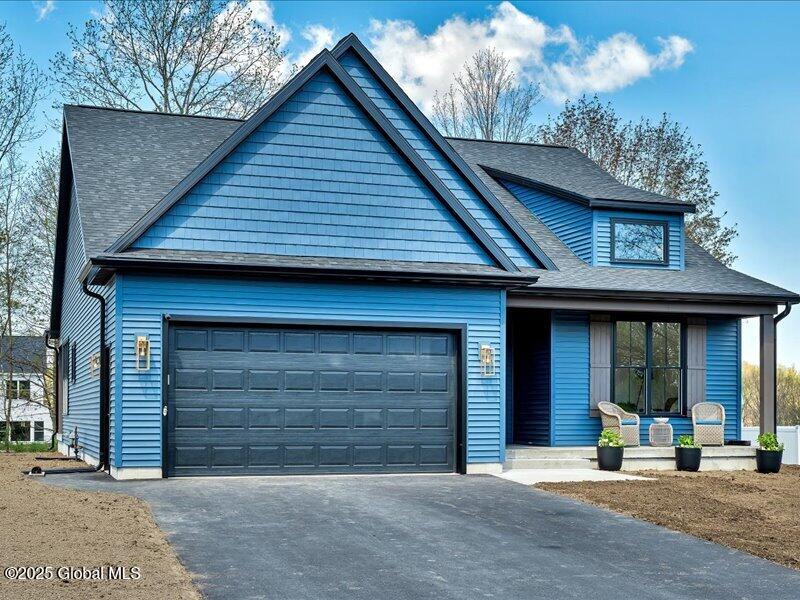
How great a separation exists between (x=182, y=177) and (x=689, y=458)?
10.6 meters

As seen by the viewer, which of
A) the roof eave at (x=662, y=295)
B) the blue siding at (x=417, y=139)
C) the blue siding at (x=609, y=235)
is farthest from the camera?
the blue siding at (x=609, y=235)

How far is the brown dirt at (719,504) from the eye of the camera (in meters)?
11.1

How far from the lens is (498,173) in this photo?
23609mm

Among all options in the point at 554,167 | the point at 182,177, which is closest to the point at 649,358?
the point at 554,167

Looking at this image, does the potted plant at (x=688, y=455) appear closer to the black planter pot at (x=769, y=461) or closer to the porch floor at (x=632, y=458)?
the porch floor at (x=632, y=458)

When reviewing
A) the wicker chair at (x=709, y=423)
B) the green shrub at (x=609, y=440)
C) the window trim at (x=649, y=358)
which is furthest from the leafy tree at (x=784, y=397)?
the green shrub at (x=609, y=440)

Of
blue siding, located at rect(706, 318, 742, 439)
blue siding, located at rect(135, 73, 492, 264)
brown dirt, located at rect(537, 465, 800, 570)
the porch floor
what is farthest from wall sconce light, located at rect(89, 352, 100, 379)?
blue siding, located at rect(706, 318, 742, 439)

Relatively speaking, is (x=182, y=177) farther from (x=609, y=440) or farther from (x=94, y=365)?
(x=609, y=440)

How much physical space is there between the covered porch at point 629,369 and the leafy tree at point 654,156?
16.4m

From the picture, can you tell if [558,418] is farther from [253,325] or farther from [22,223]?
[22,223]

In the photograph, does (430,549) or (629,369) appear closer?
(430,549)

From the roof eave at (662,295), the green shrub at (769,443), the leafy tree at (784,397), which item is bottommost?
the leafy tree at (784,397)

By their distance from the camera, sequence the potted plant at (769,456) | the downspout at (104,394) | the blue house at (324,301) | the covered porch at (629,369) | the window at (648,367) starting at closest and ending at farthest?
the blue house at (324,301), the downspout at (104,394), the potted plant at (769,456), the covered porch at (629,369), the window at (648,367)

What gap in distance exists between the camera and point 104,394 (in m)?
16.3
